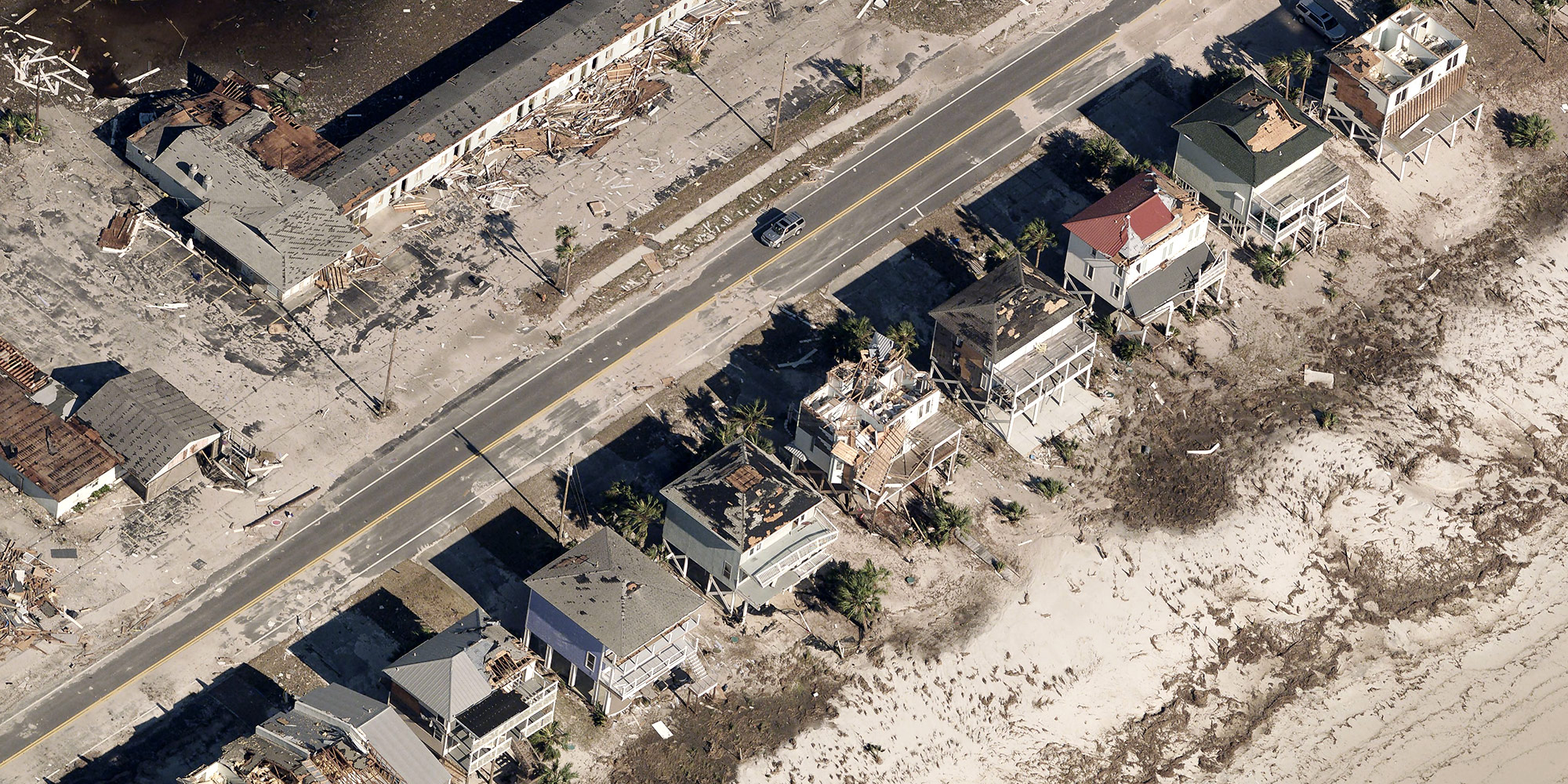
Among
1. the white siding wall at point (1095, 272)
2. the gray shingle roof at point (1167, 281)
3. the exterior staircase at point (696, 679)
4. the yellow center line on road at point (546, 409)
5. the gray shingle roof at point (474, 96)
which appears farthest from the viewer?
the gray shingle roof at point (474, 96)

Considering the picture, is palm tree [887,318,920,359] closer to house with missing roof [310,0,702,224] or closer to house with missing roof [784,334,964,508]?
house with missing roof [784,334,964,508]

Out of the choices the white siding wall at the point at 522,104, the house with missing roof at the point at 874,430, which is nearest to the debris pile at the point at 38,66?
the white siding wall at the point at 522,104

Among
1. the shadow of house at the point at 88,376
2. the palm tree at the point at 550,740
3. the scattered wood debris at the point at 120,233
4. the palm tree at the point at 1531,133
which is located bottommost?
the palm tree at the point at 1531,133

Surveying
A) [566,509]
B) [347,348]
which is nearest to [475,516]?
[566,509]

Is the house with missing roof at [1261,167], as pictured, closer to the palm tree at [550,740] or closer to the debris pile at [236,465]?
the palm tree at [550,740]

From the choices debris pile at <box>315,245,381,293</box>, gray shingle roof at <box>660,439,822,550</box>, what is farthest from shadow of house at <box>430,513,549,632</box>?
debris pile at <box>315,245,381,293</box>

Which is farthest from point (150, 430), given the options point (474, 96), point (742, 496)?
point (742, 496)

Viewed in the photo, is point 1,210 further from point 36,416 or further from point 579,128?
point 579,128
